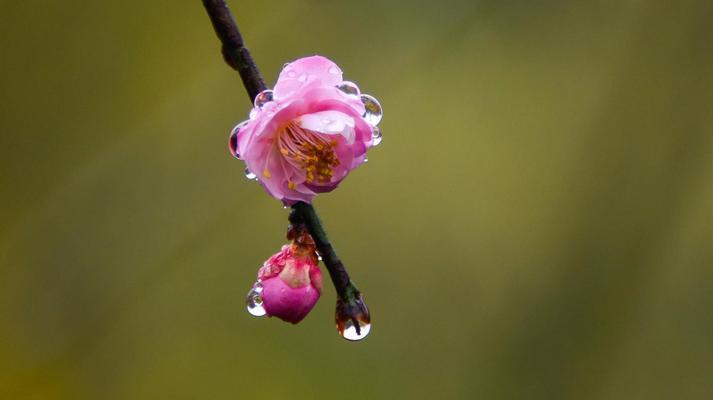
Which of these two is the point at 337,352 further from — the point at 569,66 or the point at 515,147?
the point at 569,66

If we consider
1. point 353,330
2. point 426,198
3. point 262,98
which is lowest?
point 353,330

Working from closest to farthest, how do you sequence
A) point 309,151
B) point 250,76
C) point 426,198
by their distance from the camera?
point 250,76 < point 309,151 < point 426,198

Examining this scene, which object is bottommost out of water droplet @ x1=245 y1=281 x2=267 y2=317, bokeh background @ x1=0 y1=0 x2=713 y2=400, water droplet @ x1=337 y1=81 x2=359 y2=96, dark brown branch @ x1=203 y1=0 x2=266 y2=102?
water droplet @ x1=245 y1=281 x2=267 y2=317

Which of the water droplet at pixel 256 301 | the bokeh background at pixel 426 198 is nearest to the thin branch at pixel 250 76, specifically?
the water droplet at pixel 256 301

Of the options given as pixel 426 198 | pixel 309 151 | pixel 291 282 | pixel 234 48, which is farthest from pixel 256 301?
pixel 426 198

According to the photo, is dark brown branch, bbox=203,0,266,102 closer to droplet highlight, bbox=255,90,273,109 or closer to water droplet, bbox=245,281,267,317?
droplet highlight, bbox=255,90,273,109

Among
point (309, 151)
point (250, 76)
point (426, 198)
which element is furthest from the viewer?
point (426, 198)

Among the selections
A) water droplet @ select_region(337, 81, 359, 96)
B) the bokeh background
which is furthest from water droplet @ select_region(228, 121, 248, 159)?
the bokeh background

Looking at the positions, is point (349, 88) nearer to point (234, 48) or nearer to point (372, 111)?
point (372, 111)
